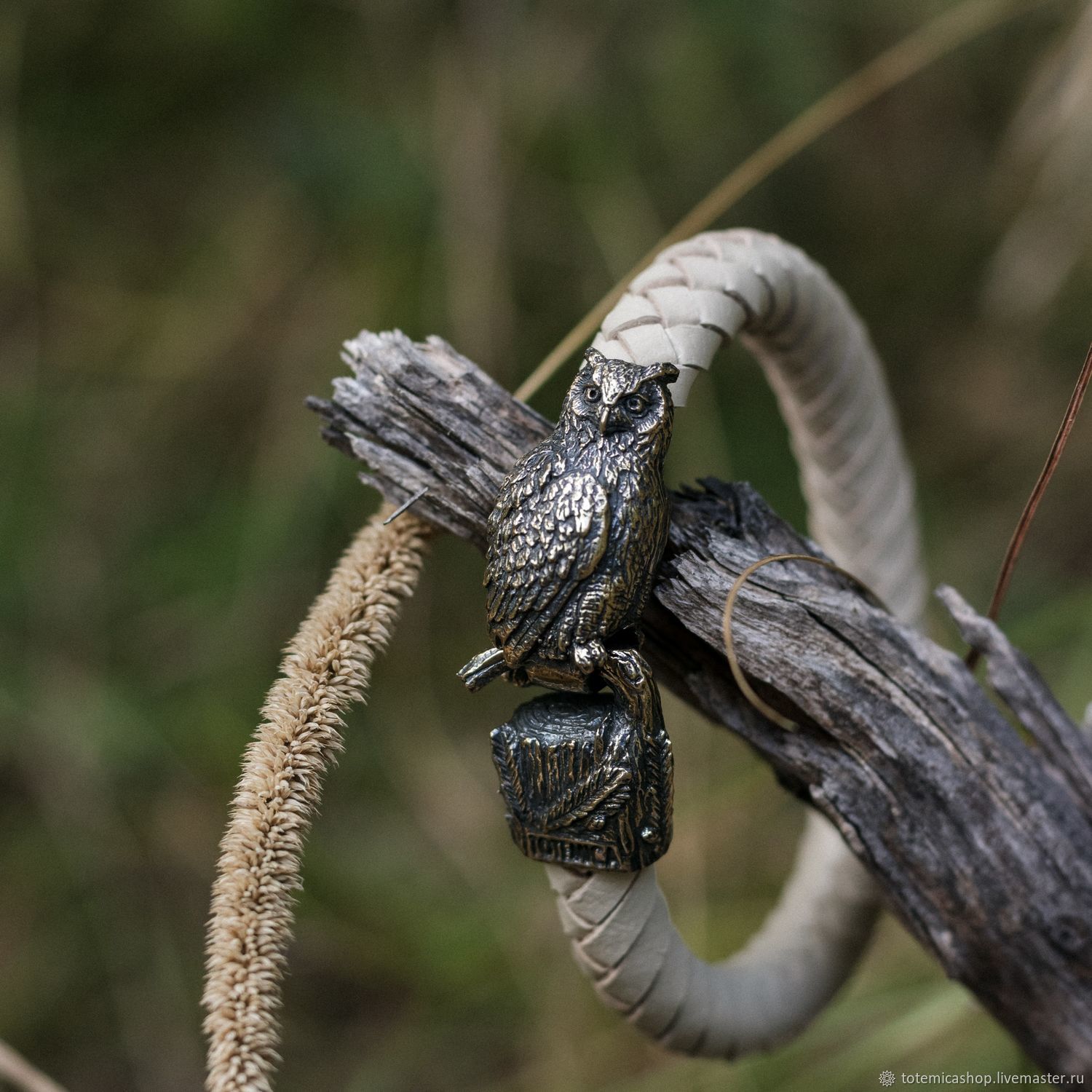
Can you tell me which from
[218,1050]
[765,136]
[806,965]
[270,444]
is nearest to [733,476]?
[765,136]

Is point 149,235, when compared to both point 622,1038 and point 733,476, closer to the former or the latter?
point 733,476

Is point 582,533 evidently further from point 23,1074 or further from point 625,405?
point 23,1074

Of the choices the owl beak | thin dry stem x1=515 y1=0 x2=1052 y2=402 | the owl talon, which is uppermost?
thin dry stem x1=515 y1=0 x2=1052 y2=402

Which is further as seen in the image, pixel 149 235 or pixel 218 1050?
pixel 149 235

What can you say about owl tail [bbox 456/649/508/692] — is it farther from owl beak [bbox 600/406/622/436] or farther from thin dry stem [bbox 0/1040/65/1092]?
thin dry stem [bbox 0/1040/65/1092]

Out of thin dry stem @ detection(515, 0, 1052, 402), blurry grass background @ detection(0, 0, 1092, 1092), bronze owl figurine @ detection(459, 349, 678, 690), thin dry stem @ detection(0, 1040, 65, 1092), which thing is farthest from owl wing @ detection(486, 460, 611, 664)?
blurry grass background @ detection(0, 0, 1092, 1092)

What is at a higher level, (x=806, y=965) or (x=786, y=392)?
(x=786, y=392)

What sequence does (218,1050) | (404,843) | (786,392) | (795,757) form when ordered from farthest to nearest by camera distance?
(404,843)
(786,392)
(795,757)
(218,1050)
